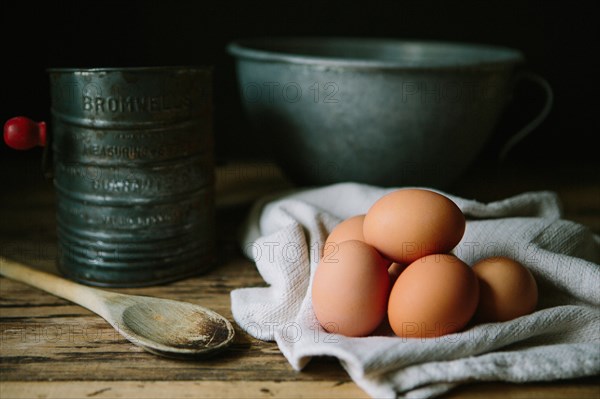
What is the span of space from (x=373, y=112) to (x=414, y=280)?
437mm

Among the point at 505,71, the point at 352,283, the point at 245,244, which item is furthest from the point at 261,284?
the point at 505,71

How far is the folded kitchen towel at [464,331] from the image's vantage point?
695mm

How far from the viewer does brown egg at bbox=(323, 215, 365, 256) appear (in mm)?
827

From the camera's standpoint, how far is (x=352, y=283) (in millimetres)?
728

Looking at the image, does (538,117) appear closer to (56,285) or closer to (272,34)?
(272,34)

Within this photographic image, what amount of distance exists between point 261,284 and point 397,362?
0.33 m

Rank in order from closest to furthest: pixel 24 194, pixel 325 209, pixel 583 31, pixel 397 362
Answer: pixel 397 362
pixel 325 209
pixel 24 194
pixel 583 31

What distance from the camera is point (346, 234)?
84 centimetres

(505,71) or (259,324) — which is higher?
(505,71)

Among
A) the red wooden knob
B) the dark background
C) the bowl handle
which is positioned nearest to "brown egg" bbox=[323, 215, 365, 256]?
the red wooden knob

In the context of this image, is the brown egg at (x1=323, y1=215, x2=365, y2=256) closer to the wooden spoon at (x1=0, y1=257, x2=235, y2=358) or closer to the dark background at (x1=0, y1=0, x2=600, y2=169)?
the wooden spoon at (x1=0, y1=257, x2=235, y2=358)

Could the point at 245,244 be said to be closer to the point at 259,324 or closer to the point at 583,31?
the point at 259,324

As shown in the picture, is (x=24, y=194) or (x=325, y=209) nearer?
(x=325, y=209)

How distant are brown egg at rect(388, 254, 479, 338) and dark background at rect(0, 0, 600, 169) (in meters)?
0.94
